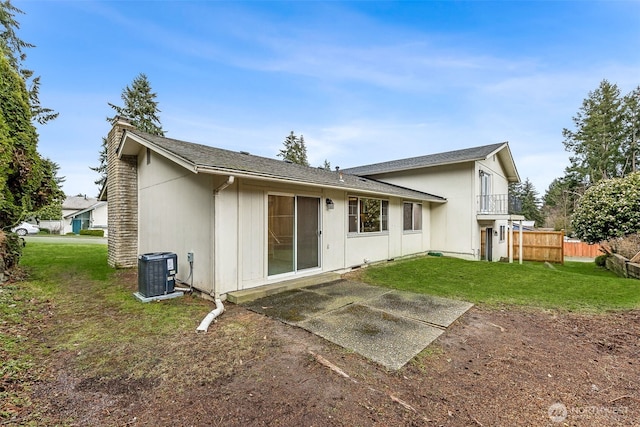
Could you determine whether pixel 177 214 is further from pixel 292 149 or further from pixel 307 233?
pixel 292 149

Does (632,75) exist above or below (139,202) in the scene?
above

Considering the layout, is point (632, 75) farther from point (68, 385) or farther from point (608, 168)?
point (68, 385)

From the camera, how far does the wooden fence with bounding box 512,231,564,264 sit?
14359 mm

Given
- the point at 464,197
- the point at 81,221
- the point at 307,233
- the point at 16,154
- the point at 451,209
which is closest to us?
the point at 16,154

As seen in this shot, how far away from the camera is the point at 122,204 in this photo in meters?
8.37

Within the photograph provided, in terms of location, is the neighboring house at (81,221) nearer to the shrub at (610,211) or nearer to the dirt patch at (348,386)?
the dirt patch at (348,386)

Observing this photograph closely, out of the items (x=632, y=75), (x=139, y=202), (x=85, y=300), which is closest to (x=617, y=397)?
(x=85, y=300)

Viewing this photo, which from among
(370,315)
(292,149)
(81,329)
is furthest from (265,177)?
(292,149)

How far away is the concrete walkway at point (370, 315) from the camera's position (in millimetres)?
3404

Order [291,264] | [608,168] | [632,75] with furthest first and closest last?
[608,168] → [632,75] → [291,264]

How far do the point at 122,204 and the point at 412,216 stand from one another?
1042 cm

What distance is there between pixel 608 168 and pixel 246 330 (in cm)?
3848

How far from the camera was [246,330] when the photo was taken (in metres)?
3.91

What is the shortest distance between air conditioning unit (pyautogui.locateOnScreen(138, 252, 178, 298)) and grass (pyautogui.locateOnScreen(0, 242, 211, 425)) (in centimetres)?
32
